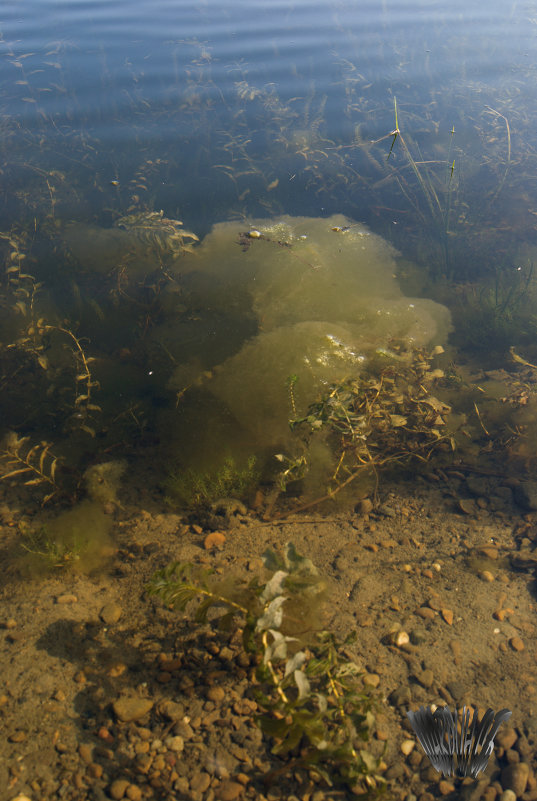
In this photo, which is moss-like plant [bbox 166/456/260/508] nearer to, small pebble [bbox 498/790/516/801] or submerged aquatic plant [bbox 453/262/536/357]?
small pebble [bbox 498/790/516/801]

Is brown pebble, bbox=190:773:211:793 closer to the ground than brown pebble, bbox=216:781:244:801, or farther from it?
farther from it

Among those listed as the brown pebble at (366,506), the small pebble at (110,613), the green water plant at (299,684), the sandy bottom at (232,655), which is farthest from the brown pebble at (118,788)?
the brown pebble at (366,506)

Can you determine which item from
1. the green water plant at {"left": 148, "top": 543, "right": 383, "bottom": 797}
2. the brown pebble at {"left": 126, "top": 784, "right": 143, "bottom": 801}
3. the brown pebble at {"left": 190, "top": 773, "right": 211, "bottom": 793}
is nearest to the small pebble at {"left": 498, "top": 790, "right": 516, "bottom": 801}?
the green water plant at {"left": 148, "top": 543, "right": 383, "bottom": 797}

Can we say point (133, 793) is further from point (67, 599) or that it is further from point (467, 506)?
point (467, 506)

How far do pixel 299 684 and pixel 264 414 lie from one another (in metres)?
2.02

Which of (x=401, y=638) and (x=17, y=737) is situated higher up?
(x=17, y=737)

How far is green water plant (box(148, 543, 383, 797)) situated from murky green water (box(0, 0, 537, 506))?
1153 millimetres

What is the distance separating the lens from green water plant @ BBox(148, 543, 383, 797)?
1.63 m

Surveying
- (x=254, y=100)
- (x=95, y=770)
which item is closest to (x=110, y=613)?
(x=95, y=770)

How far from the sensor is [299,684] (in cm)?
164

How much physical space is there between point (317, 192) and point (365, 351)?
8.60 feet

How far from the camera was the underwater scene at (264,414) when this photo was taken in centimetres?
180

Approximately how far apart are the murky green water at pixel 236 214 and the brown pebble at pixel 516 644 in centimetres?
167

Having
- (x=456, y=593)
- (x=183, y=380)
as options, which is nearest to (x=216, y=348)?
(x=183, y=380)
